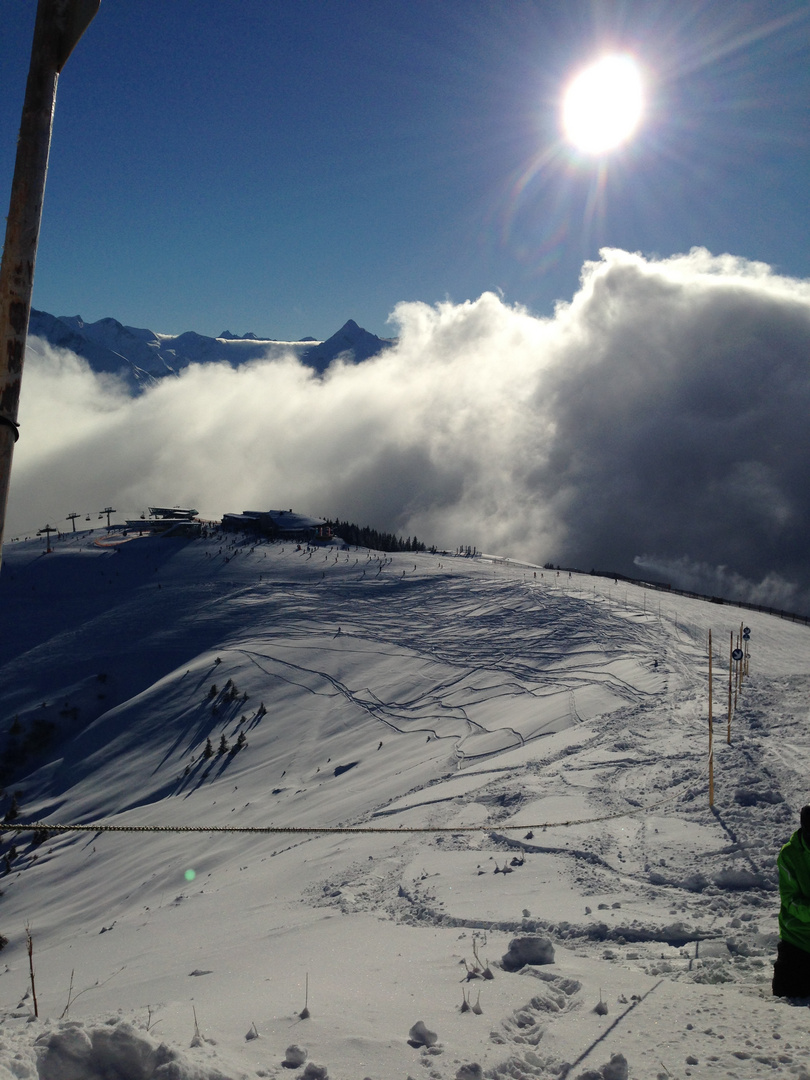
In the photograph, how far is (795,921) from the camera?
18.0 ft

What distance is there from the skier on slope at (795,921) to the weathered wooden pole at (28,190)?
6591 millimetres

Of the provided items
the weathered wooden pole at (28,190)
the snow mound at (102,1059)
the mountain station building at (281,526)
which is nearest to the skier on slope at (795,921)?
the snow mound at (102,1059)

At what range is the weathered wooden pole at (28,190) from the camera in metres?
3.29

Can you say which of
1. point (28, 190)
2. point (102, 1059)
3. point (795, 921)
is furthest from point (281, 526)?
point (28, 190)

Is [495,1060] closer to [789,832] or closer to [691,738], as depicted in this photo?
[789,832]

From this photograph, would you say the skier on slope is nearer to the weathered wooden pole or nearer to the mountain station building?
the weathered wooden pole

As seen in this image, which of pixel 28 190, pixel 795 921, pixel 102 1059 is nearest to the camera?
pixel 28 190

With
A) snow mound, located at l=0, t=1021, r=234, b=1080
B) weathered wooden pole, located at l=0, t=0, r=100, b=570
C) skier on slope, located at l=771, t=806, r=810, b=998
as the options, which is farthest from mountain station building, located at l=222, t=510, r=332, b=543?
weathered wooden pole, located at l=0, t=0, r=100, b=570

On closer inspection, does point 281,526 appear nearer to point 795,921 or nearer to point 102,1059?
point 795,921

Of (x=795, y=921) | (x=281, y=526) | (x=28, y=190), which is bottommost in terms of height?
(x=795, y=921)

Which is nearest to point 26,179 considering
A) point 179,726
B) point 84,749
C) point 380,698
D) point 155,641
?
point 380,698

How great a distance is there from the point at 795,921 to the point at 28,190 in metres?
7.79

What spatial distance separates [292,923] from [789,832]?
24.8 ft

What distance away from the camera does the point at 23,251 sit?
11.2 ft
